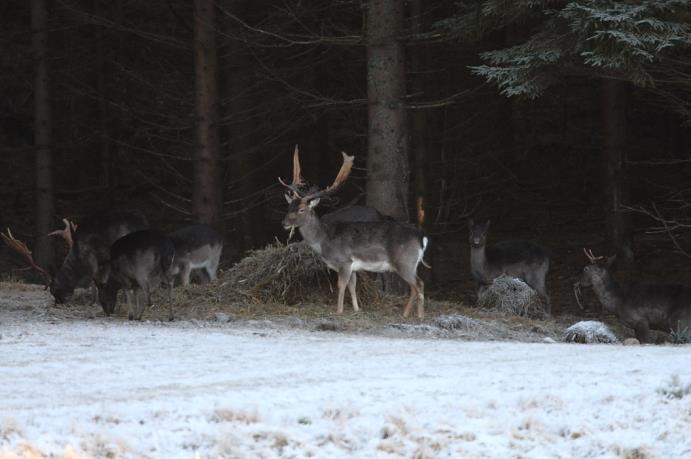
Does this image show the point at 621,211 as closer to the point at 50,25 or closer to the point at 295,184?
the point at 295,184

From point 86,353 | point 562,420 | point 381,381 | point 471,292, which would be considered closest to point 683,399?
point 562,420

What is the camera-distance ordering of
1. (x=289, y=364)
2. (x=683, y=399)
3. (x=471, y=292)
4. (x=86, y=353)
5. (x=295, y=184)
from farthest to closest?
(x=471, y=292)
(x=295, y=184)
(x=86, y=353)
(x=289, y=364)
(x=683, y=399)

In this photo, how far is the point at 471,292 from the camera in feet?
84.8

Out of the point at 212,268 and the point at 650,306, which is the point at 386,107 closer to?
the point at 212,268

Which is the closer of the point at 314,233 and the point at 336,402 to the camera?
the point at 336,402

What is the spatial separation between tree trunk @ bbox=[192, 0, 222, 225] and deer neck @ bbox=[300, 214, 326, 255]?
5158 mm

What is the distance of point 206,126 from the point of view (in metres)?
21.2

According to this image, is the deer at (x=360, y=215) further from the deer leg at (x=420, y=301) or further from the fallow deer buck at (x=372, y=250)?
the deer leg at (x=420, y=301)

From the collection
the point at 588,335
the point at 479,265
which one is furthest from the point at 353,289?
the point at 479,265

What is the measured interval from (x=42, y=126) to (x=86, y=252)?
1030 centimetres

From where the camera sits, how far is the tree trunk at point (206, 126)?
21.1 meters

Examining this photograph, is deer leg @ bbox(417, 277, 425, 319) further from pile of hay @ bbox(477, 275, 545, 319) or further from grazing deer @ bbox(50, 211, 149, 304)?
grazing deer @ bbox(50, 211, 149, 304)

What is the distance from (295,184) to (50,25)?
17.7 m

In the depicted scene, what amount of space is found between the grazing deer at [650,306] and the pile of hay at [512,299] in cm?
186
